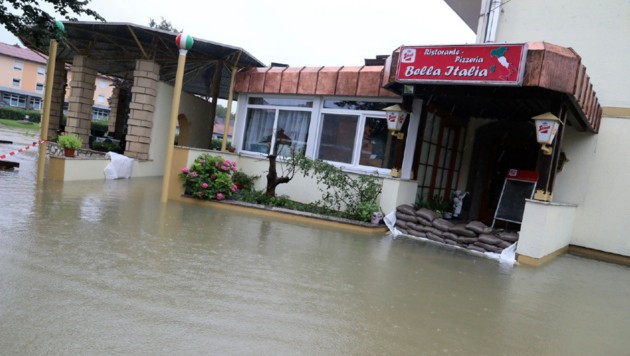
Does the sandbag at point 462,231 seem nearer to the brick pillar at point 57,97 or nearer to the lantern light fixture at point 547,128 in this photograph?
the lantern light fixture at point 547,128

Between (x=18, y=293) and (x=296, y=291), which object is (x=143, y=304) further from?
(x=296, y=291)

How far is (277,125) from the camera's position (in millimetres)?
11617

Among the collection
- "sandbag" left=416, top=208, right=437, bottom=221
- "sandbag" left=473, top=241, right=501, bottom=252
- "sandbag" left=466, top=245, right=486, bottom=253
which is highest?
"sandbag" left=416, top=208, right=437, bottom=221

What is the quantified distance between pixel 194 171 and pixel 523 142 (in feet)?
24.9

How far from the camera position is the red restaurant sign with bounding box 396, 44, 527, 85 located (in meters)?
6.83

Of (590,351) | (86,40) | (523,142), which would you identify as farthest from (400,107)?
(86,40)

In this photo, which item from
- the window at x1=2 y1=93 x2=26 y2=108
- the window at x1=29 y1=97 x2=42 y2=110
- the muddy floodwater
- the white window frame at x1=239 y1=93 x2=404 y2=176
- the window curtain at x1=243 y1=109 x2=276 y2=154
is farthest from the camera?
the window at x1=29 y1=97 x2=42 y2=110

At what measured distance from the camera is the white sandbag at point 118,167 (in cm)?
1203

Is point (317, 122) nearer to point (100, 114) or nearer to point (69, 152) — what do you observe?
point (69, 152)

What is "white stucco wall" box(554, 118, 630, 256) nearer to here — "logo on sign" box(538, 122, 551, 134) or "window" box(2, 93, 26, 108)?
"logo on sign" box(538, 122, 551, 134)

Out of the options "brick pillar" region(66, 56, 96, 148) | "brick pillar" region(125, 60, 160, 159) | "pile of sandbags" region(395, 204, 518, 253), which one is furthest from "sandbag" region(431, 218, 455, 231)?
"brick pillar" region(66, 56, 96, 148)

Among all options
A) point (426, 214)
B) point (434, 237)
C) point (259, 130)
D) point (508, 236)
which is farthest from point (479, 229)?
point (259, 130)

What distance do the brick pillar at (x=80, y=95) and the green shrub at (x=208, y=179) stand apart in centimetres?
685

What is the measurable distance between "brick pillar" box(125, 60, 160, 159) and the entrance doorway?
8.99 m
